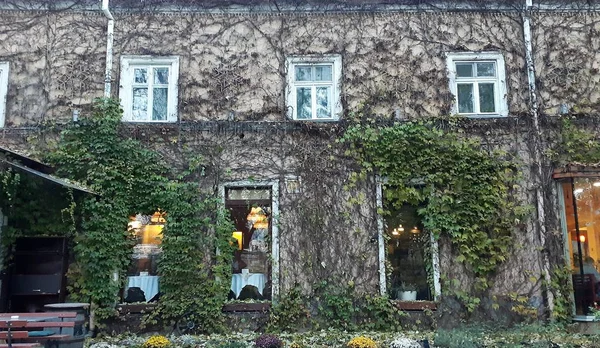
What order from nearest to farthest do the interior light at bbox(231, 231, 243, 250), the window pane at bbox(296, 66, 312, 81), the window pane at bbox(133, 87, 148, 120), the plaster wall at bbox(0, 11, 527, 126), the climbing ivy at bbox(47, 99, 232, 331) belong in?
the climbing ivy at bbox(47, 99, 232, 331), the interior light at bbox(231, 231, 243, 250), the plaster wall at bbox(0, 11, 527, 126), the window pane at bbox(133, 87, 148, 120), the window pane at bbox(296, 66, 312, 81)

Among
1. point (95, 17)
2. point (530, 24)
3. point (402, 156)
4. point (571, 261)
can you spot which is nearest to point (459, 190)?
point (402, 156)

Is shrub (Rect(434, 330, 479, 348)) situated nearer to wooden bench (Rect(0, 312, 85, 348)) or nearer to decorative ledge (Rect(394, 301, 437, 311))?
decorative ledge (Rect(394, 301, 437, 311))

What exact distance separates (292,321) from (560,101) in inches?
267

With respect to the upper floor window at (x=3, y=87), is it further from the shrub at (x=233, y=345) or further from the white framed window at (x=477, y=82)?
the white framed window at (x=477, y=82)

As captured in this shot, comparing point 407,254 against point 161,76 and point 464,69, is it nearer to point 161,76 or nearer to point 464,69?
point 464,69

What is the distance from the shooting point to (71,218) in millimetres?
10500

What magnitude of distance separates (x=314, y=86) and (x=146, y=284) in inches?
199

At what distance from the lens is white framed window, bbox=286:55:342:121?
449 inches

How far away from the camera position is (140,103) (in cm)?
1141

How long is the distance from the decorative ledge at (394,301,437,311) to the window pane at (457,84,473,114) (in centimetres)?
383

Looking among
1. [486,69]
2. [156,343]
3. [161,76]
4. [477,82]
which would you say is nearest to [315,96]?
[161,76]

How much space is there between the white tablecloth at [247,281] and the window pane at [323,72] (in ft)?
13.5

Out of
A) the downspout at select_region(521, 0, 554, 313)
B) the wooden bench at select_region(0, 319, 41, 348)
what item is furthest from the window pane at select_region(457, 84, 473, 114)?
the wooden bench at select_region(0, 319, 41, 348)

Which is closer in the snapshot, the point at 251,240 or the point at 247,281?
the point at 247,281
